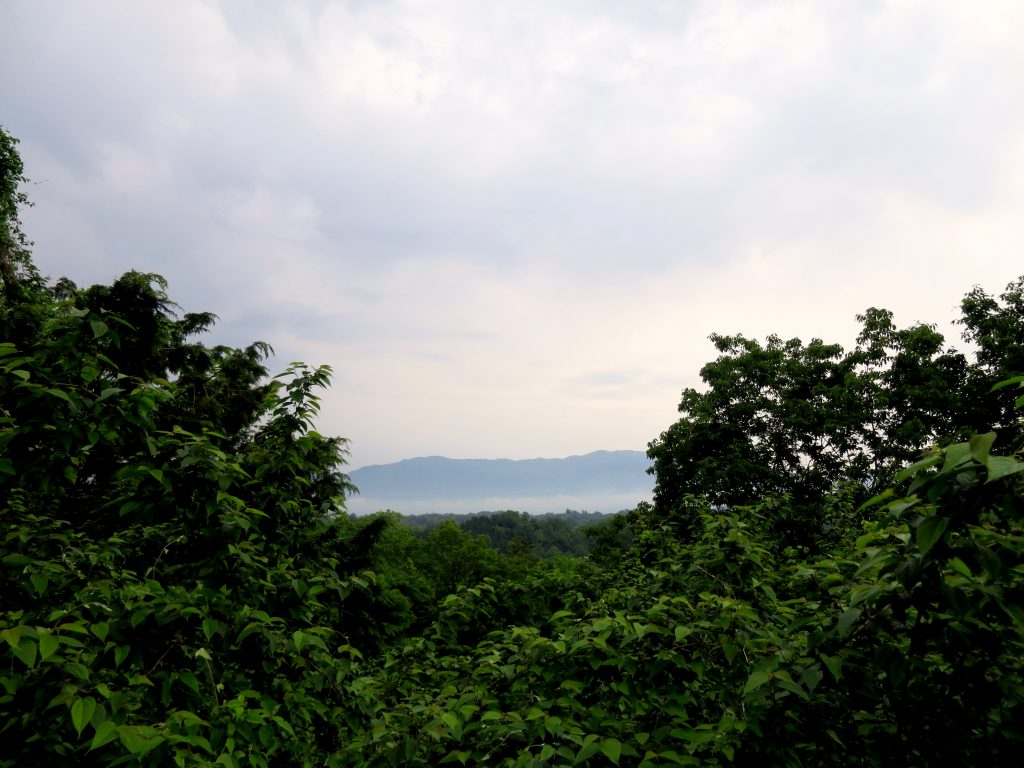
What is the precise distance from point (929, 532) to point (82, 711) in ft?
11.0

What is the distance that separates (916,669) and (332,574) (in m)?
4.04

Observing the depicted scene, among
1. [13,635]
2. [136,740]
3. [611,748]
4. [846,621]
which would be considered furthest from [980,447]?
[13,635]

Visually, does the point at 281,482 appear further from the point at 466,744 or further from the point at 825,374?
the point at 825,374

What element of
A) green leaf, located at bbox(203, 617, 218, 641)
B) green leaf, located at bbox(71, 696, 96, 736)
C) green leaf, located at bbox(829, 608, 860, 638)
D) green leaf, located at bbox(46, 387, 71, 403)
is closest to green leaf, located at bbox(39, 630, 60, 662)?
green leaf, located at bbox(71, 696, 96, 736)

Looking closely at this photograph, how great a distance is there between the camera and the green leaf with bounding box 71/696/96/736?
7.30 ft

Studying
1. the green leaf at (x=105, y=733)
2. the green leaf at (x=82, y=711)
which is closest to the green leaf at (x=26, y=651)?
the green leaf at (x=82, y=711)

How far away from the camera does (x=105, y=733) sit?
2.23m

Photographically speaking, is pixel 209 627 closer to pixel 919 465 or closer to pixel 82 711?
pixel 82 711

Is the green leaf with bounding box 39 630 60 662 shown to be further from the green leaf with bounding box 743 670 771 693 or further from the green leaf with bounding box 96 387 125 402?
the green leaf with bounding box 743 670 771 693

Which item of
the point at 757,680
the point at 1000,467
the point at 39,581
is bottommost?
the point at 757,680

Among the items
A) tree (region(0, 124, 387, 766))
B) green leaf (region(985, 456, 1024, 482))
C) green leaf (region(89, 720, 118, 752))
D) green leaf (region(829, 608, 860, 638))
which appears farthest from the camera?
tree (region(0, 124, 387, 766))

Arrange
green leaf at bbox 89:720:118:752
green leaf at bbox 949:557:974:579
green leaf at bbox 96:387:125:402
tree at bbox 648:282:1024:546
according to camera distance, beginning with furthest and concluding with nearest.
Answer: tree at bbox 648:282:1024:546
green leaf at bbox 96:387:125:402
green leaf at bbox 89:720:118:752
green leaf at bbox 949:557:974:579

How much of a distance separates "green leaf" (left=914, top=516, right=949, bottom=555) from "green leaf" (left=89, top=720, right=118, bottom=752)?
3150 mm

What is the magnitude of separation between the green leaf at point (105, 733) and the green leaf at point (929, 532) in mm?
3150
